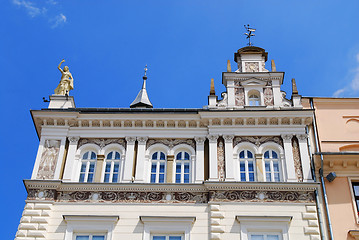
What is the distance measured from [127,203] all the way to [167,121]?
170 inches

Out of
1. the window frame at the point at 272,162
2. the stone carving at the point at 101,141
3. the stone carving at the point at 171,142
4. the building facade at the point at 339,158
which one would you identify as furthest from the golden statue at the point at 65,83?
the building facade at the point at 339,158

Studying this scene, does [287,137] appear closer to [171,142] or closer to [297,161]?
[297,161]

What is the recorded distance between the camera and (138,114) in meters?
23.9

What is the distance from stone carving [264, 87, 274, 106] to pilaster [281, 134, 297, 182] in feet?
6.44

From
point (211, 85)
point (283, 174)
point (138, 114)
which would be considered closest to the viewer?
point (283, 174)

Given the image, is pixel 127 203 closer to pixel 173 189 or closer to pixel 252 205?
pixel 173 189

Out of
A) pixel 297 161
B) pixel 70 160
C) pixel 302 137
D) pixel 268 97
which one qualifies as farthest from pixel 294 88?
pixel 70 160

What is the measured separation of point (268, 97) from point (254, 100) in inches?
26.0

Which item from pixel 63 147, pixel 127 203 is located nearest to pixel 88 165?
pixel 63 147

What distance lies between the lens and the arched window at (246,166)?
73.8 ft

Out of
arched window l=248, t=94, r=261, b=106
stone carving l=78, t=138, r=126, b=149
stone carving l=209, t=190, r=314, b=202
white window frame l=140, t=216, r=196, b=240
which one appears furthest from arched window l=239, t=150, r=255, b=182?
stone carving l=78, t=138, r=126, b=149

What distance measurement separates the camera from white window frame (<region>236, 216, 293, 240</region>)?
20.7 metres

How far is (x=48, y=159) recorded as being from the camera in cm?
2311

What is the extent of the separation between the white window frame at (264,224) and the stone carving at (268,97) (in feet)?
19.5
